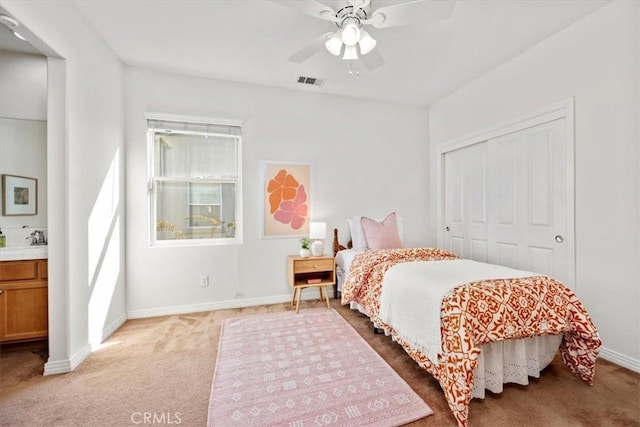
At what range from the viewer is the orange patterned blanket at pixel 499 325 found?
1.52 metres

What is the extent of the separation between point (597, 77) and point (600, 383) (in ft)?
7.70

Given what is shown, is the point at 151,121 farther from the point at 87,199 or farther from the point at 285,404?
the point at 285,404

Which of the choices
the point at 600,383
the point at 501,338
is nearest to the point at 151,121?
the point at 501,338

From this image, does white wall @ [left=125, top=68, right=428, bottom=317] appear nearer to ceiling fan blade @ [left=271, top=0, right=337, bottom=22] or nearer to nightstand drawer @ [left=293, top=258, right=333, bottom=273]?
nightstand drawer @ [left=293, top=258, right=333, bottom=273]

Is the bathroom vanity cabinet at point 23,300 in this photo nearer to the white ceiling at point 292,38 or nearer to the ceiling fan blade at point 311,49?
the white ceiling at point 292,38

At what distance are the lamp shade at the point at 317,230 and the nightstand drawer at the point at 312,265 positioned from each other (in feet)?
0.98

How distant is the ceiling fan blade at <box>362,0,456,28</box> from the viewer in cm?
168

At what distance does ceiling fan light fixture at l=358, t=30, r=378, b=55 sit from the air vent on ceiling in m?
1.36

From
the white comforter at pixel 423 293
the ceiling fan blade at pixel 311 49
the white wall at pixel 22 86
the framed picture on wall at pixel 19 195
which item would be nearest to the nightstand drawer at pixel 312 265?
the white comforter at pixel 423 293

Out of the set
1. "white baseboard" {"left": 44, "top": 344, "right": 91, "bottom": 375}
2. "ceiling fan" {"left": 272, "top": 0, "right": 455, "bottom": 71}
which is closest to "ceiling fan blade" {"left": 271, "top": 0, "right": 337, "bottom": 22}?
"ceiling fan" {"left": 272, "top": 0, "right": 455, "bottom": 71}

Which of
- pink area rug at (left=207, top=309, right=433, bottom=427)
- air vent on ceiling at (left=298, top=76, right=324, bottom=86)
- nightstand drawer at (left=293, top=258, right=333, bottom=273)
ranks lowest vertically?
pink area rug at (left=207, top=309, right=433, bottom=427)

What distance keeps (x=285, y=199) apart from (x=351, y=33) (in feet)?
6.83

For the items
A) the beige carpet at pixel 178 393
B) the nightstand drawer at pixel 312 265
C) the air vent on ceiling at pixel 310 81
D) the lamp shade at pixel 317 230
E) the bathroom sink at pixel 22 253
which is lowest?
the beige carpet at pixel 178 393

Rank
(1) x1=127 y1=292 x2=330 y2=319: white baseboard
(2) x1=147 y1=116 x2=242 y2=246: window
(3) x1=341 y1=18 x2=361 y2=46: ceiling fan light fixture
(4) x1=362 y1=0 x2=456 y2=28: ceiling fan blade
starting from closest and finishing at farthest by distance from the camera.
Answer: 1. (4) x1=362 y1=0 x2=456 y2=28: ceiling fan blade
2. (3) x1=341 y1=18 x2=361 y2=46: ceiling fan light fixture
3. (1) x1=127 y1=292 x2=330 y2=319: white baseboard
4. (2) x1=147 y1=116 x2=242 y2=246: window
